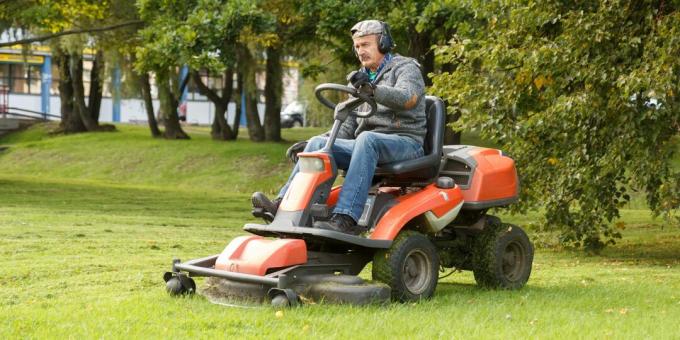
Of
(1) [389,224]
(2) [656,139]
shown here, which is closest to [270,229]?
(1) [389,224]

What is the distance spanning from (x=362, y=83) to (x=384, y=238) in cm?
107

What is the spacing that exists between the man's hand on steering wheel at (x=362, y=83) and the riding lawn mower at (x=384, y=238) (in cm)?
4

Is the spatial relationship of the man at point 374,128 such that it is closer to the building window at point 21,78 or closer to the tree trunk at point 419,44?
the tree trunk at point 419,44

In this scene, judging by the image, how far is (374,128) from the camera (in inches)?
342

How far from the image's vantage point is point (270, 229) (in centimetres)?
803

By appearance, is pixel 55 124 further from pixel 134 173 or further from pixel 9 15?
pixel 9 15

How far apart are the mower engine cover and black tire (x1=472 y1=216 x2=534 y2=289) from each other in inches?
69.3

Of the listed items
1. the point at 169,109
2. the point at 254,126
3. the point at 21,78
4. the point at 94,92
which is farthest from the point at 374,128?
the point at 21,78

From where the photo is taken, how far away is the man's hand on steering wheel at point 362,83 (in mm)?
8164

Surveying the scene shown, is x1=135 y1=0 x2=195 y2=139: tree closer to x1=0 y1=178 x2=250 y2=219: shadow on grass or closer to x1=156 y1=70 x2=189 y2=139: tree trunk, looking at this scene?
x1=0 y1=178 x2=250 y2=219: shadow on grass

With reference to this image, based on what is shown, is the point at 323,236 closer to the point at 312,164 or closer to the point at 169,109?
the point at 312,164

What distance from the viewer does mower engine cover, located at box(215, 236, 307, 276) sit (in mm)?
7707

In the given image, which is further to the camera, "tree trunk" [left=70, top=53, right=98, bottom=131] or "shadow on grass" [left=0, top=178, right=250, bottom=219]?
"tree trunk" [left=70, top=53, right=98, bottom=131]

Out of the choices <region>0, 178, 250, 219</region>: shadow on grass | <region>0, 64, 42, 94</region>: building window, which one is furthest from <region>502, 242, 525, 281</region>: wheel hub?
<region>0, 64, 42, 94</region>: building window
